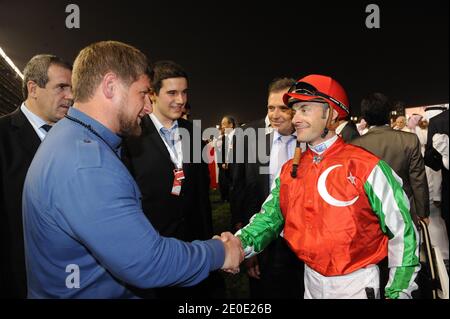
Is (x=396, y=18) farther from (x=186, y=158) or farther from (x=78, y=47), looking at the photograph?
(x=186, y=158)

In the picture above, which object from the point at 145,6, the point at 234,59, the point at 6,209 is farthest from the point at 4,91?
the point at 234,59

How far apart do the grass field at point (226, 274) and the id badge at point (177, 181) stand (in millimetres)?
1569

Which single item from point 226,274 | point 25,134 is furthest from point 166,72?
point 226,274

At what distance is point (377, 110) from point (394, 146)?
1.43ft

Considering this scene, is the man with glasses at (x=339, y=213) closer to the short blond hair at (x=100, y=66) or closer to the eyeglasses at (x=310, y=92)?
the eyeglasses at (x=310, y=92)

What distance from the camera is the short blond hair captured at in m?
1.65

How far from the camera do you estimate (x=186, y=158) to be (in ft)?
10.1

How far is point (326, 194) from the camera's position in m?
2.18

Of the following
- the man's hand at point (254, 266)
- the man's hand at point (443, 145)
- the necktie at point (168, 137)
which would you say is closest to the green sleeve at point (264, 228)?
the man's hand at point (254, 266)

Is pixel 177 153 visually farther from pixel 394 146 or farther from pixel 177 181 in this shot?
pixel 394 146

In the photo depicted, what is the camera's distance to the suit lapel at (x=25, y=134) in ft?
8.31

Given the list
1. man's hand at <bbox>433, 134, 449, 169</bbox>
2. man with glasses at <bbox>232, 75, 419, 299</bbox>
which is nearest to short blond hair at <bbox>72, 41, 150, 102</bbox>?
man with glasses at <bbox>232, 75, 419, 299</bbox>

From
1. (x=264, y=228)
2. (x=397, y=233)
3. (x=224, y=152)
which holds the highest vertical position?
(x=397, y=233)

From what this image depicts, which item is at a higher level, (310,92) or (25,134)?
(310,92)
